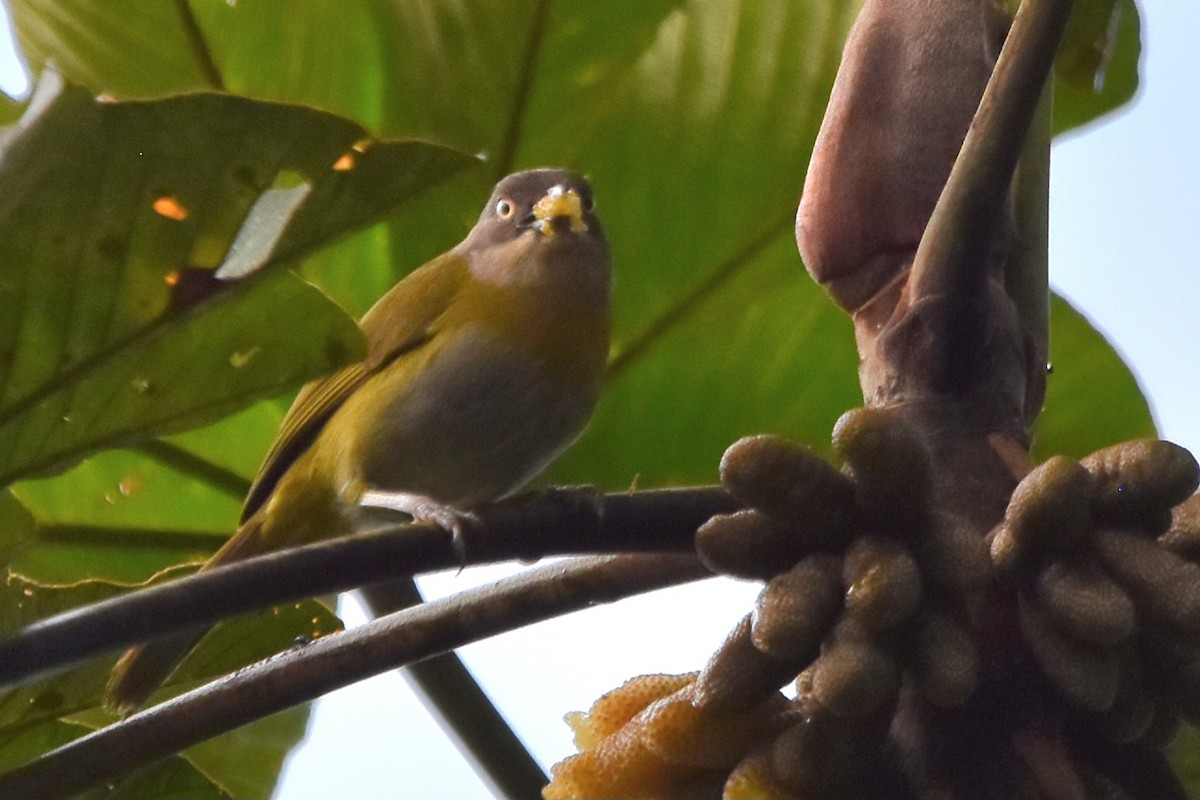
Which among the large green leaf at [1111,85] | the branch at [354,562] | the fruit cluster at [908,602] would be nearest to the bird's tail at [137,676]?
the branch at [354,562]

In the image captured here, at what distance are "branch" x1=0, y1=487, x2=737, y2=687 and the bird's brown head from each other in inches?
30.2

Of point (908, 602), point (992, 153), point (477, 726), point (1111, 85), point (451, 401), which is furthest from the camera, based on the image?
point (451, 401)

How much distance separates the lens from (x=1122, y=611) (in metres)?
0.63

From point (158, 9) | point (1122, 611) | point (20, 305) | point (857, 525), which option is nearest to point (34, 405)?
point (20, 305)

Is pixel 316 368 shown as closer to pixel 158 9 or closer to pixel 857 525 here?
pixel 857 525

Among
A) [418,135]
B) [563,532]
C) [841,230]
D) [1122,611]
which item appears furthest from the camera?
[418,135]

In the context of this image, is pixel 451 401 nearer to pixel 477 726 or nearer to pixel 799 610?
pixel 477 726

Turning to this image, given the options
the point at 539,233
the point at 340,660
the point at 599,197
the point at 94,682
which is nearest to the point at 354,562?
the point at 340,660

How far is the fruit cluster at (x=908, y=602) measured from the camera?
646 millimetres

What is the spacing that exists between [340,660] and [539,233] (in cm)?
107

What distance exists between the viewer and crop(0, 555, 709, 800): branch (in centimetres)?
78

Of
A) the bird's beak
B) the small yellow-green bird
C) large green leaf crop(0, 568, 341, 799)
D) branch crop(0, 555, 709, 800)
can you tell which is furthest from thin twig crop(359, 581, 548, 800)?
the bird's beak

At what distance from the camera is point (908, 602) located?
0.65 meters

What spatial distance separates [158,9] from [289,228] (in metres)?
0.69
